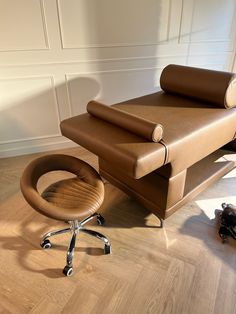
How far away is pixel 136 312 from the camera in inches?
49.6

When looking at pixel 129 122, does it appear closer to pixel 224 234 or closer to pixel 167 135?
pixel 167 135

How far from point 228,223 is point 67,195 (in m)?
1.15

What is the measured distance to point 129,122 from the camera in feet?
4.50

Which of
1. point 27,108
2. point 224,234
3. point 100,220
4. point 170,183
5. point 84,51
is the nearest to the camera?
point 170,183

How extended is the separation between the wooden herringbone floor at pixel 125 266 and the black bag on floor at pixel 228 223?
0.05m

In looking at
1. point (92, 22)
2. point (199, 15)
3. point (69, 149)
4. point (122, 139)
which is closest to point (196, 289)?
point (122, 139)

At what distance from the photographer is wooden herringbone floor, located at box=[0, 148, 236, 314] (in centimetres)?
130

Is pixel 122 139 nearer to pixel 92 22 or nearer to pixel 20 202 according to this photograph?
pixel 20 202

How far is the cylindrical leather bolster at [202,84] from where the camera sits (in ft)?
5.56

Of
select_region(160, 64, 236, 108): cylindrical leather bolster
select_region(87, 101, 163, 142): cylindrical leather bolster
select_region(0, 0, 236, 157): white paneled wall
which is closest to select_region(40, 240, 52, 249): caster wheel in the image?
select_region(87, 101, 163, 142): cylindrical leather bolster

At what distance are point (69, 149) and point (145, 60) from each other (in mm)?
1331

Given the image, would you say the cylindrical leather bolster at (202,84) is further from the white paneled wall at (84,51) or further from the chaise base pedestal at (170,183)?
the white paneled wall at (84,51)

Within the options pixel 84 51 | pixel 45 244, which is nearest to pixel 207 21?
pixel 84 51

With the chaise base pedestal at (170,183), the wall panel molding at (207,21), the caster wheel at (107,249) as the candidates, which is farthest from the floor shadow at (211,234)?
the wall panel molding at (207,21)
